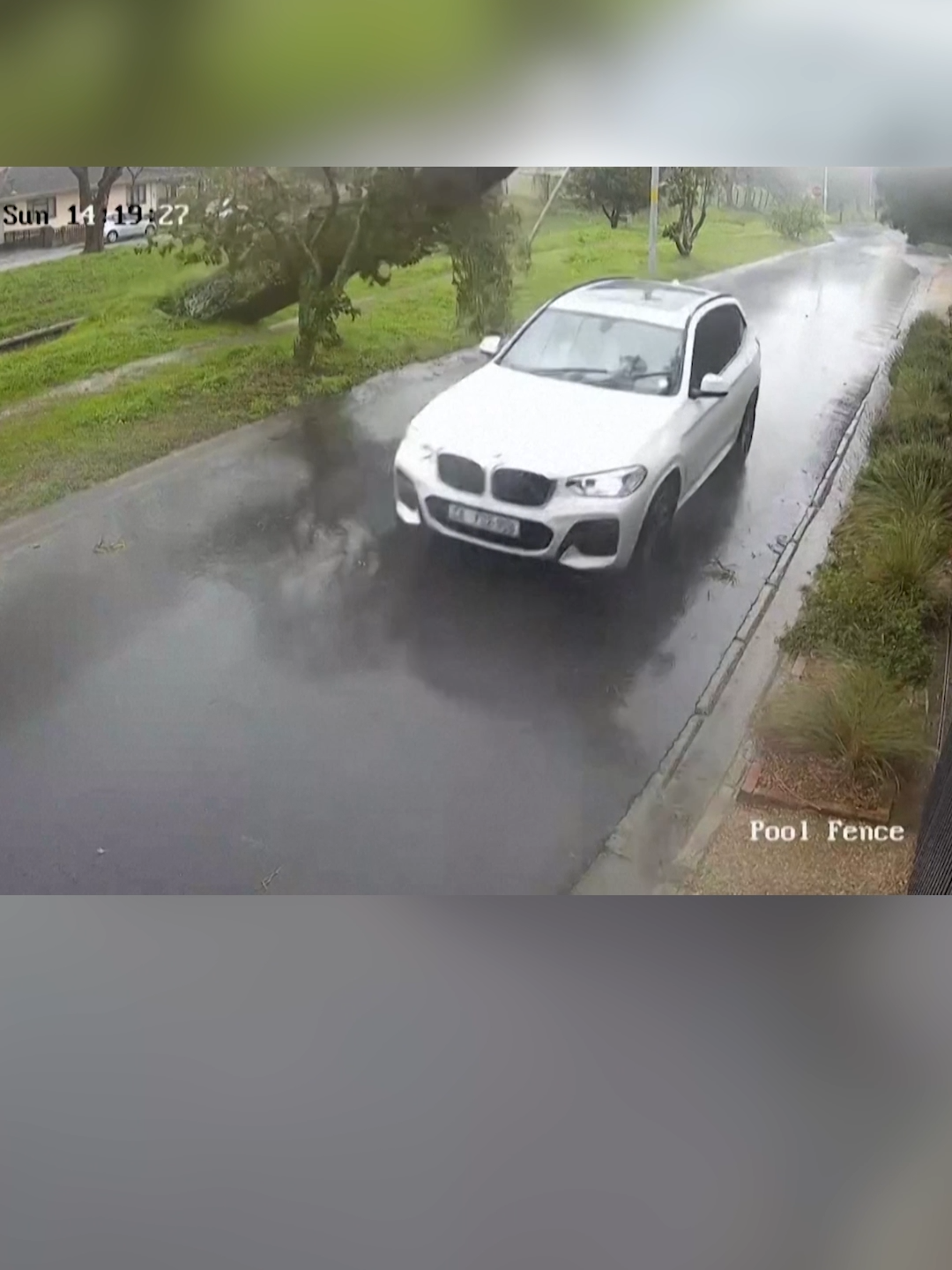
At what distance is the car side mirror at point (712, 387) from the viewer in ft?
9.70

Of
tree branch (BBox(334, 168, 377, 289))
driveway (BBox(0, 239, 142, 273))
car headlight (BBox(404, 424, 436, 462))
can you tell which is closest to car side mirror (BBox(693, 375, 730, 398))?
car headlight (BBox(404, 424, 436, 462))

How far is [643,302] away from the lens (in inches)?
116

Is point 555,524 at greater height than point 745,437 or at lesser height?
lesser

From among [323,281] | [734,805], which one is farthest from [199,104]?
[734,805]

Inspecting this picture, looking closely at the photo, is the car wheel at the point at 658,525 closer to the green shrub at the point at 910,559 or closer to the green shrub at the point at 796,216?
the green shrub at the point at 910,559

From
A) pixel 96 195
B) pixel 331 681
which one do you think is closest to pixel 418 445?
pixel 331 681

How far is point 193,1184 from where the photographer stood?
2.30 metres

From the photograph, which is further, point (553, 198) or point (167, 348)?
point (167, 348)

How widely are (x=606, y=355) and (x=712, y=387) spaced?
30 centimetres

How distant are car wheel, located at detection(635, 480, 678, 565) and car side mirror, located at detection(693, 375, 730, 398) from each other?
9.9 inches

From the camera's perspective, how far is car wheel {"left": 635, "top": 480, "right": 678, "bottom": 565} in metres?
2.95

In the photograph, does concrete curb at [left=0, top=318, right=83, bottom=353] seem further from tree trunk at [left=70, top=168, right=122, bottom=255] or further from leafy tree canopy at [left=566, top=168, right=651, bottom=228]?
leafy tree canopy at [left=566, top=168, right=651, bottom=228]

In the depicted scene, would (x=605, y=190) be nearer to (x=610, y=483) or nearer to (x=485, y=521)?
(x=610, y=483)

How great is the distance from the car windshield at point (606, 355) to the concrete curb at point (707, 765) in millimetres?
599
